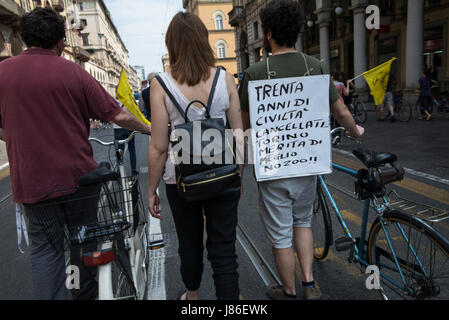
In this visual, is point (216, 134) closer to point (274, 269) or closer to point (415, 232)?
point (415, 232)

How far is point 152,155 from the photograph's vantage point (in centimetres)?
198

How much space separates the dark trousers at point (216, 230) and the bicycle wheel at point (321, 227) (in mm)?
1113

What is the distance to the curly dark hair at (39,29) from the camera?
1.97 metres

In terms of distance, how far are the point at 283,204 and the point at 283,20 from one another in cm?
121

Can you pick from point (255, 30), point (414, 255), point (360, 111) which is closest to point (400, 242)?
point (414, 255)

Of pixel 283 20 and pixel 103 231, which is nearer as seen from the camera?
pixel 103 231

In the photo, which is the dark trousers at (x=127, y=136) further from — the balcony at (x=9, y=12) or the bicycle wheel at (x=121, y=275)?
the balcony at (x=9, y=12)

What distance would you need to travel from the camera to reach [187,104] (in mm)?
1883

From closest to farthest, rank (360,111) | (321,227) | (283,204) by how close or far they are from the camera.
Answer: (283,204) < (321,227) < (360,111)

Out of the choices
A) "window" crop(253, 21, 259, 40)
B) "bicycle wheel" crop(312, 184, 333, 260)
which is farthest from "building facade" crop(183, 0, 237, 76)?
"bicycle wheel" crop(312, 184, 333, 260)

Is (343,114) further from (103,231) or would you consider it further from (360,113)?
(360,113)

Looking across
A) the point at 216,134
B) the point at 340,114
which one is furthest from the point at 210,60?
the point at 340,114
